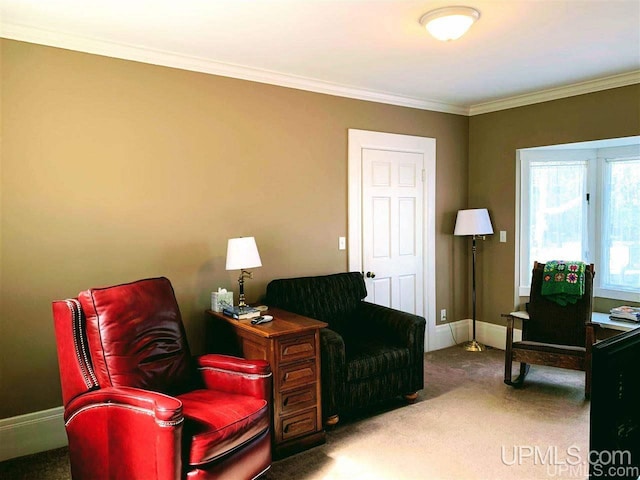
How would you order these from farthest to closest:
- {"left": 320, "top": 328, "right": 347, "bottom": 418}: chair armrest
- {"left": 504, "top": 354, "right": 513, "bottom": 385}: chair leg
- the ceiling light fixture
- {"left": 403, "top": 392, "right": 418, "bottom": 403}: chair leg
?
{"left": 504, "top": 354, "right": 513, "bottom": 385}: chair leg, {"left": 403, "top": 392, "right": 418, "bottom": 403}: chair leg, {"left": 320, "top": 328, "right": 347, "bottom": 418}: chair armrest, the ceiling light fixture

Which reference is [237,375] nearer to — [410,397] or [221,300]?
[221,300]

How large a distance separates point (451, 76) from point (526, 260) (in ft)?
7.03

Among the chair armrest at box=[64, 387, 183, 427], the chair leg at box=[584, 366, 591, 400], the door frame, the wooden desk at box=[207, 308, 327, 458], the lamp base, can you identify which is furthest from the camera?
the lamp base

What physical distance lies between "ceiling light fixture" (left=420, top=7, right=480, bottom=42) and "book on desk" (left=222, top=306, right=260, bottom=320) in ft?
6.79

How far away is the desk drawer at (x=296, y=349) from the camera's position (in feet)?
9.02

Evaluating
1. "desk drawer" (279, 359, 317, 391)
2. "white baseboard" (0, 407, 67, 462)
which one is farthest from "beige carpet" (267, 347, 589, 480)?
"white baseboard" (0, 407, 67, 462)

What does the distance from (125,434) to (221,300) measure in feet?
4.12

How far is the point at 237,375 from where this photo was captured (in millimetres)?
2553

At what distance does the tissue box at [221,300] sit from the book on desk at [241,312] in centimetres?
5

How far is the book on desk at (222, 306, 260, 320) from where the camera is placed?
3.05 m

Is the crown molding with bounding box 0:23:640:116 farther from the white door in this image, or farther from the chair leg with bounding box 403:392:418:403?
the chair leg with bounding box 403:392:418:403

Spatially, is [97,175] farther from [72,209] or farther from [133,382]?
[133,382]

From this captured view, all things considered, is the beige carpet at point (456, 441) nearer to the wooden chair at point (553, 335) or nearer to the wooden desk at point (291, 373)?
the wooden desk at point (291, 373)

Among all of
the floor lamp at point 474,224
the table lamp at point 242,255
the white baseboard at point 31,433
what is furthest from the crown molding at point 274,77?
the white baseboard at point 31,433
